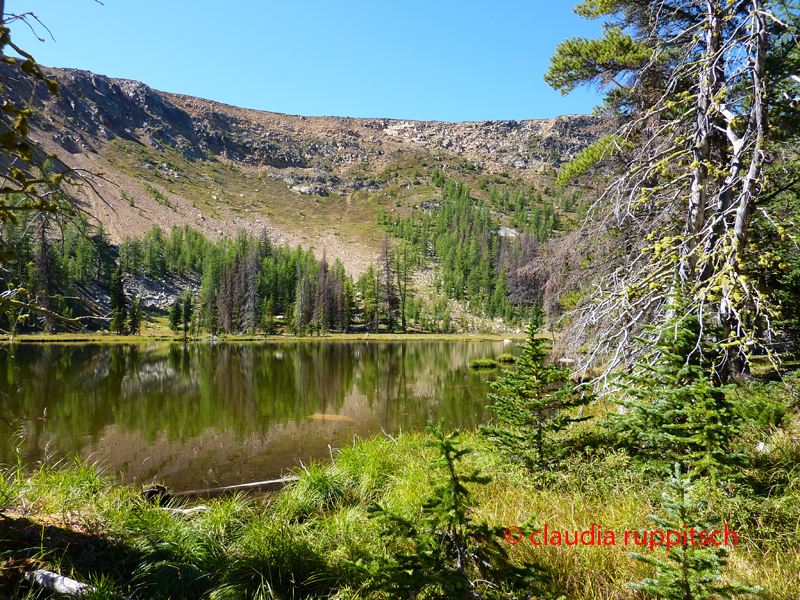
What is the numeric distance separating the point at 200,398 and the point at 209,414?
3.32 m

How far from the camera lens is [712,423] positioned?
328 cm

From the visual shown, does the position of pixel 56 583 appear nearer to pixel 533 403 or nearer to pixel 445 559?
pixel 445 559

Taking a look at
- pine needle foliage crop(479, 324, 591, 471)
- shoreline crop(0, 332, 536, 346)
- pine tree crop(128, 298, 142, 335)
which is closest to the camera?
pine needle foliage crop(479, 324, 591, 471)

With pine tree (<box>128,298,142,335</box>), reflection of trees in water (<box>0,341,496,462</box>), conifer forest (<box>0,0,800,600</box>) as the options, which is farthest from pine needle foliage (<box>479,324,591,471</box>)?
pine tree (<box>128,298,142,335</box>)

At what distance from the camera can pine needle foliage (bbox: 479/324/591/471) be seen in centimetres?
505

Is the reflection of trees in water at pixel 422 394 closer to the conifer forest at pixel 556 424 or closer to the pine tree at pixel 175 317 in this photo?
the conifer forest at pixel 556 424

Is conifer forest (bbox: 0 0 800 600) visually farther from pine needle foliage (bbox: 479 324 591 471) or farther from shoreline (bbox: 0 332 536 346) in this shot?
shoreline (bbox: 0 332 536 346)

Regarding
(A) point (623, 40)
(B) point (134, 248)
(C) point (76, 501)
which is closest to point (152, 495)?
(C) point (76, 501)

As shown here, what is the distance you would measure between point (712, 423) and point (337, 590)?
346cm

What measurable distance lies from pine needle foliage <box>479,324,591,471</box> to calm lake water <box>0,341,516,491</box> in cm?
278

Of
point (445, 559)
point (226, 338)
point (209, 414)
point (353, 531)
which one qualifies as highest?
point (445, 559)

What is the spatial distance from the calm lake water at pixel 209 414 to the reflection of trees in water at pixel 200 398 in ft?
0.15

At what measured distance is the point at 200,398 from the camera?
17750 millimetres

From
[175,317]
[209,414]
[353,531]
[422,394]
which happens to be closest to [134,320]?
[175,317]
